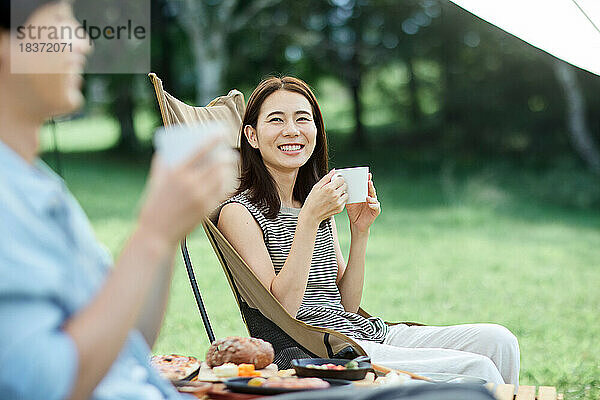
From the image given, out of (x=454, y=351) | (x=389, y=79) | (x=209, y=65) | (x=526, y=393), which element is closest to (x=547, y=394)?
(x=526, y=393)

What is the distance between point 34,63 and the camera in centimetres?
105

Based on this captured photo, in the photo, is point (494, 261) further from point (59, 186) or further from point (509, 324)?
point (59, 186)

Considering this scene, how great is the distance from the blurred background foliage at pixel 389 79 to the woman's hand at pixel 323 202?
9.98 meters

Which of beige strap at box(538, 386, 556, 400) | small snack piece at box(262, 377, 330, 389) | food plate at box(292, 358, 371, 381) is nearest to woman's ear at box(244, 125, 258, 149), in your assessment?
food plate at box(292, 358, 371, 381)

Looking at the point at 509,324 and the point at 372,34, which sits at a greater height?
the point at 372,34

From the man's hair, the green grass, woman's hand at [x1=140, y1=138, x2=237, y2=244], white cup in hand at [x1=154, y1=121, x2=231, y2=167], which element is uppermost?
the man's hair

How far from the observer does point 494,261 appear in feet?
26.5

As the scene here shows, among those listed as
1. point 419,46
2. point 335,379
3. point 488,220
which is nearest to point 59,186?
point 335,379

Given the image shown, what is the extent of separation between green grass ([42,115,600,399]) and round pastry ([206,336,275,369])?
2.78 ft

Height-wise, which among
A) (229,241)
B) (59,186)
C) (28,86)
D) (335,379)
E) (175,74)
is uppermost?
(175,74)

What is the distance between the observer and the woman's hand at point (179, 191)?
99 centimetres

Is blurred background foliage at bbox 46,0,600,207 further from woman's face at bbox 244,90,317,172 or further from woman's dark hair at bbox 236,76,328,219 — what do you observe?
woman's face at bbox 244,90,317,172

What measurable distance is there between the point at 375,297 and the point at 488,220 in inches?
172

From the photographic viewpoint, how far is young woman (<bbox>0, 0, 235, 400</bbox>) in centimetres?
93
